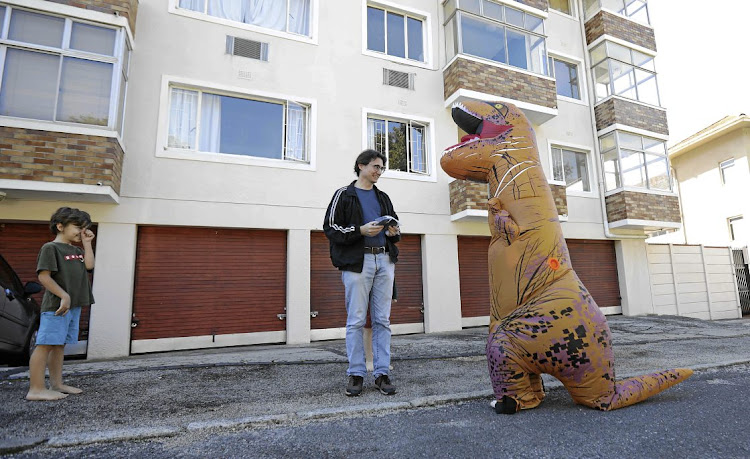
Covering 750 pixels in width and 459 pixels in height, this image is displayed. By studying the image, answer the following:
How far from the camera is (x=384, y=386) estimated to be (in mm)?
3119

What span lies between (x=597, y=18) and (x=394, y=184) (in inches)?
344

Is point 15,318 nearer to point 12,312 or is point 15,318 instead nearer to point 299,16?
point 12,312

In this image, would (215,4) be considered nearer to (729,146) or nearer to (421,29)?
(421,29)

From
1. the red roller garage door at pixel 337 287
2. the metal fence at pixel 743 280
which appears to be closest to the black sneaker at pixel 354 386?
the red roller garage door at pixel 337 287

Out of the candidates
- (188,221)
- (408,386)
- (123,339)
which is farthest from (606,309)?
(123,339)

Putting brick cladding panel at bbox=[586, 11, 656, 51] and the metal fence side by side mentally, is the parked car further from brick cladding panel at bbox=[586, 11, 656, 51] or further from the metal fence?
the metal fence

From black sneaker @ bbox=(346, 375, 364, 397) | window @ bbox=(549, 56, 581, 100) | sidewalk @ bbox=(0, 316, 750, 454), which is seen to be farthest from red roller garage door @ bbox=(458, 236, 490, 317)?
black sneaker @ bbox=(346, 375, 364, 397)

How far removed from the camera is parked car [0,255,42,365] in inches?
167

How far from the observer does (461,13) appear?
9.09 m

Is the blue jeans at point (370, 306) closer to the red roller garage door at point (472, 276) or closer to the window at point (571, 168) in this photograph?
the red roller garage door at point (472, 276)

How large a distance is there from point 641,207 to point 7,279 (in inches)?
510

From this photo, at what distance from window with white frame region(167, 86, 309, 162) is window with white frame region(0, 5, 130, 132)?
3.39ft

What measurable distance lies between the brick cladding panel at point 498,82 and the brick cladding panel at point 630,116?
2.25m

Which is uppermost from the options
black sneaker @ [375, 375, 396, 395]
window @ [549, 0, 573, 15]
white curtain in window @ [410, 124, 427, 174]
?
window @ [549, 0, 573, 15]
